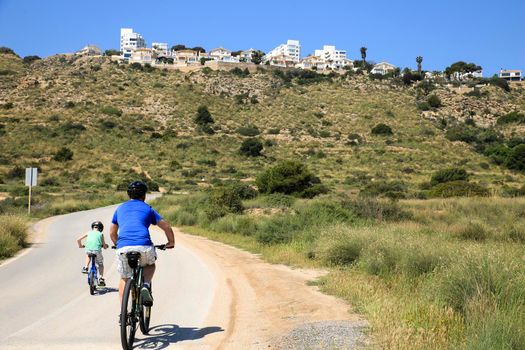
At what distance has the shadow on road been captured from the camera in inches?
273

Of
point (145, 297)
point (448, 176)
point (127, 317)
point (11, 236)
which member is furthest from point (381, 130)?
point (127, 317)

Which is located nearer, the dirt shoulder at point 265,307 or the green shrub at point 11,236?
the dirt shoulder at point 265,307

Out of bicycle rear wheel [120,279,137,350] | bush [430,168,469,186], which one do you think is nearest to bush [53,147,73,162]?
bush [430,168,469,186]

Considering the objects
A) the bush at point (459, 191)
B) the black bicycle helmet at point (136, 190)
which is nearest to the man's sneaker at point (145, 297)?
the black bicycle helmet at point (136, 190)

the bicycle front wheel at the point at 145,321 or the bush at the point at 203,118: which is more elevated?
the bush at the point at 203,118

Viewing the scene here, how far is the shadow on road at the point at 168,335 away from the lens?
6.93m

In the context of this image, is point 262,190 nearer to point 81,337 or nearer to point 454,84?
point 81,337

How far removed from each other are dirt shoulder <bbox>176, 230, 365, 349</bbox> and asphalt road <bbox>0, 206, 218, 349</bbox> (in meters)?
0.26

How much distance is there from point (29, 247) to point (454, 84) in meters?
108

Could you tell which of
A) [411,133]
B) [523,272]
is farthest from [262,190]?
[411,133]

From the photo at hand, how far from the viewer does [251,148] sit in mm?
70812

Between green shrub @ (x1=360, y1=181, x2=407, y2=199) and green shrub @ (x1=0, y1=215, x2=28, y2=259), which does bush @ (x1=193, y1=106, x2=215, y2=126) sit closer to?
green shrub @ (x1=360, y1=181, x2=407, y2=199)

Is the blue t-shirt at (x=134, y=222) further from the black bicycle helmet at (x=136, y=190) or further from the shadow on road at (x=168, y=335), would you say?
the shadow on road at (x=168, y=335)

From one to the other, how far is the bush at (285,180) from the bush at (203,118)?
40.2 metres
